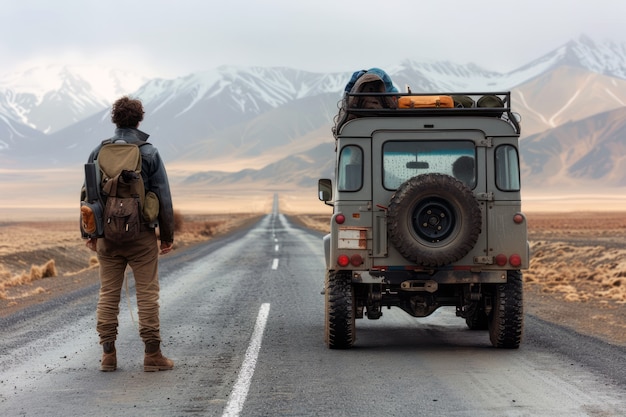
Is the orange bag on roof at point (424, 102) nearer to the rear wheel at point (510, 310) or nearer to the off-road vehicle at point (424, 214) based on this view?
the off-road vehicle at point (424, 214)

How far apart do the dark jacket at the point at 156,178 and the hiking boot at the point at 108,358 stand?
45.7 inches

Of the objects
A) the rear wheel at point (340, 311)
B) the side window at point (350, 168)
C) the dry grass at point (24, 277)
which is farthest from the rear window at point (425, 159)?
the dry grass at point (24, 277)

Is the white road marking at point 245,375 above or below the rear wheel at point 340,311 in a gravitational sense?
below

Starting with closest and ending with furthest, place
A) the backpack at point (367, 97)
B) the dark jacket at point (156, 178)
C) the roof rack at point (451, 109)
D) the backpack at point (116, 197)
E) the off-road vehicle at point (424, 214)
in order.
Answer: the backpack at point (116, 197), the dark jacket at point (156, 178), the off-road vehicle at point (424, 214), the roof rack at point (451, 109), the backpack at point (367, 97)

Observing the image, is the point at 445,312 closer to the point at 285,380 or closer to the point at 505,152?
the point at 505,152

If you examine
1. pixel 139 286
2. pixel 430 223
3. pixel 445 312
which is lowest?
pixel 445 312

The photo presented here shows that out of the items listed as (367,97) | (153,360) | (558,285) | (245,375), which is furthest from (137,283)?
(558,285)

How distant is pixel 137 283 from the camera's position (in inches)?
311

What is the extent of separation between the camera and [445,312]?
1302 centimetres

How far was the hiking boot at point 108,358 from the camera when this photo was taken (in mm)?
7973

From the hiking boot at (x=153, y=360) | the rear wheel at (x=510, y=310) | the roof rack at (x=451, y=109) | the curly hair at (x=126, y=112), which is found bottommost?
the hiking boot at (x=153, y=360)

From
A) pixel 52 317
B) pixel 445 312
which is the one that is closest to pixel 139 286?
pixel 52 317

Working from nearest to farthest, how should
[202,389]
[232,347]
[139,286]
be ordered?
[202,389] < [139,286] < [232,347]

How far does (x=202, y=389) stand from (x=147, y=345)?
39.8 inches
